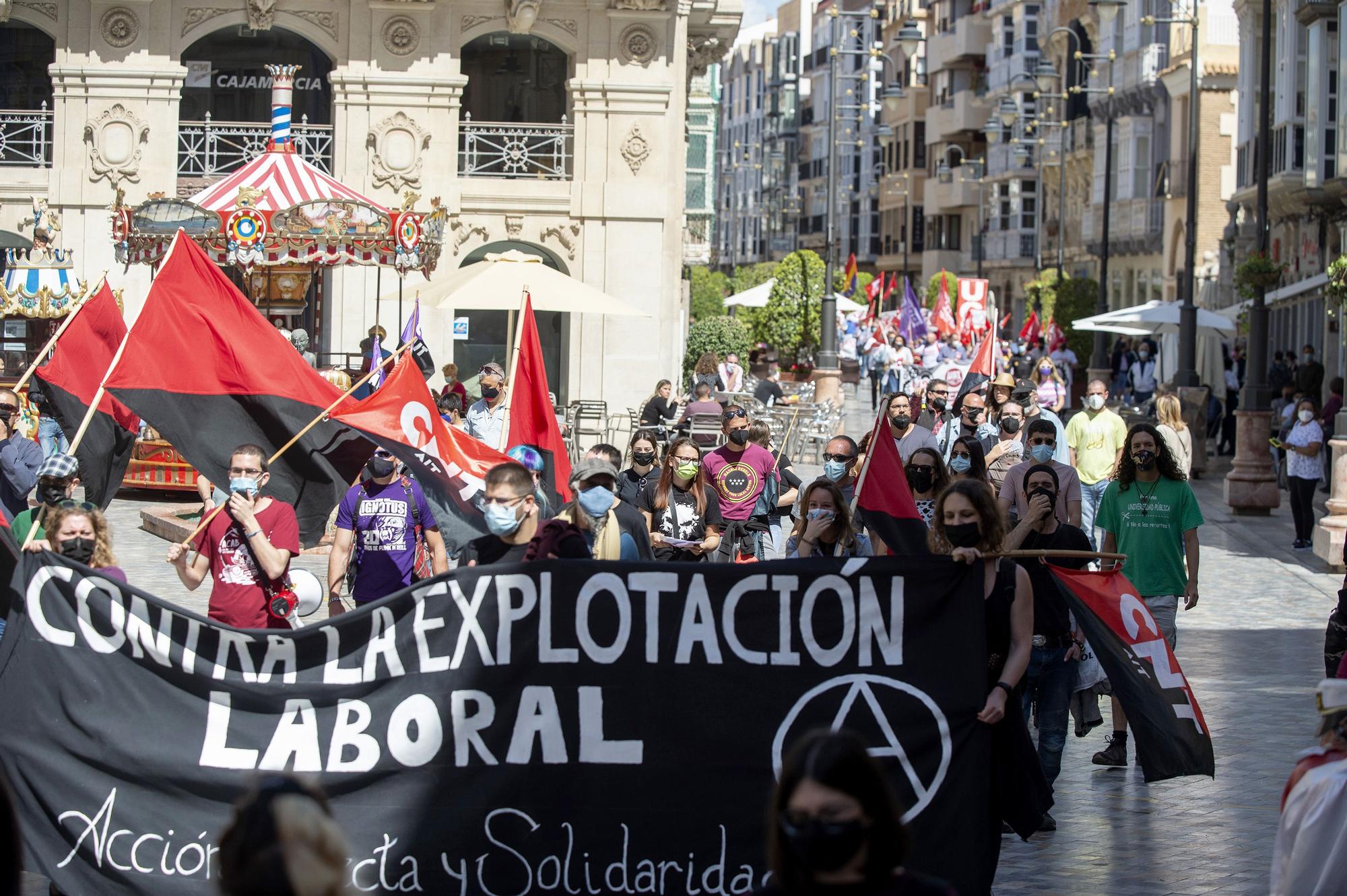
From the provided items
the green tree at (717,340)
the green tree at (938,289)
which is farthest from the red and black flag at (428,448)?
the green tree at (938,289)

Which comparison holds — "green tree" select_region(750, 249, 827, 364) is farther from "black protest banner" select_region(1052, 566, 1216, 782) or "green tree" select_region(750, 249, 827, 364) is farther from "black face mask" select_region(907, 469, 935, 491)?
"black protest banner" select_region(1052, 566, 1216, 782)

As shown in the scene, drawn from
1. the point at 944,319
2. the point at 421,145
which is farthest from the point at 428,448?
the point at 944,319

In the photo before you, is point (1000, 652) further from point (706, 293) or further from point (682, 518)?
point (706, 293)

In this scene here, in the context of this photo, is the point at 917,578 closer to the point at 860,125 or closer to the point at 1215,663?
the point at 1215,663

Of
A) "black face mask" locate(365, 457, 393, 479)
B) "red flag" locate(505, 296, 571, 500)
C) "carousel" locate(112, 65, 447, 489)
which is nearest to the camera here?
"black face mask" locate(365, 457, 393, 479)

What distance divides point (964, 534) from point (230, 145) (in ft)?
78.7

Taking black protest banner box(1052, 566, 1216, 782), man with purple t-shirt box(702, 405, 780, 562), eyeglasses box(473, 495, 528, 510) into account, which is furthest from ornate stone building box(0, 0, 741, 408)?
black protest banner box(1052, 566, 1216, 782)

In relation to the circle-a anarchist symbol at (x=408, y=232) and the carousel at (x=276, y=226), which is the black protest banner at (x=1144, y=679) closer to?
the carousel at (x=276, y=226)

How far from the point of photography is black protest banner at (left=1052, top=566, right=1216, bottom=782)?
7.26 m

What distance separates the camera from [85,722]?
6.47 metres

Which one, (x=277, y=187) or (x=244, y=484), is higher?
(x=277, y=187)

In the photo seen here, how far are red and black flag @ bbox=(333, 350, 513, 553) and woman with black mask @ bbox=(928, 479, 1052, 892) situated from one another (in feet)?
9.50

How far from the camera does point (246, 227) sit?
69.7 feet

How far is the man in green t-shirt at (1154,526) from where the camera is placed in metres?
10.0
